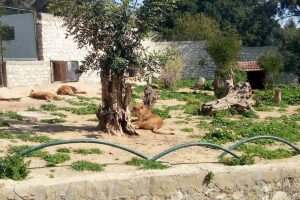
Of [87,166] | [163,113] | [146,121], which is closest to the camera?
[87,166]

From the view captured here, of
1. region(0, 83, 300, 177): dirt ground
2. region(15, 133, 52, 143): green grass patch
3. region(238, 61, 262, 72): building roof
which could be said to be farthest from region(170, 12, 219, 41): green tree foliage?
region(15, 133, 52, 143): green grass patch

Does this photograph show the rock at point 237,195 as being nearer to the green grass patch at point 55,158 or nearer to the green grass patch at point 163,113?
the green grass patch at point 55,158

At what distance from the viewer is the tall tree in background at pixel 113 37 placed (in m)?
9.11

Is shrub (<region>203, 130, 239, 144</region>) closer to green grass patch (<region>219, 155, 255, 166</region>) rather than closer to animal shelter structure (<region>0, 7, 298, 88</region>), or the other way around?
green grass patch (<region>219, 155, 255, 166</region>)

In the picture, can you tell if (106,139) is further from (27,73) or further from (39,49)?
(39,49)

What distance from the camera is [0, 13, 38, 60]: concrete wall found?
18.3 meters

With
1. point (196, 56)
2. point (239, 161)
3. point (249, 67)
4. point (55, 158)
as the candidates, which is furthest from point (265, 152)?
point (196, 56)

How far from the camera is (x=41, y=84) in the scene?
1770 cm

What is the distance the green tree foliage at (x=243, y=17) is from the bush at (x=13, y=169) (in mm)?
32724

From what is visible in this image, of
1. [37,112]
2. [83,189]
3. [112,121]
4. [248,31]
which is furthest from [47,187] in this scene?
[248,31]

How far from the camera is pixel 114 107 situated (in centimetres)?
934

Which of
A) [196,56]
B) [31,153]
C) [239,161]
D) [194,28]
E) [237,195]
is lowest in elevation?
[237,195]

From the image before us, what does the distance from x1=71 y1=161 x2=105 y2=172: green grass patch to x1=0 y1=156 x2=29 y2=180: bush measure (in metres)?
0.89

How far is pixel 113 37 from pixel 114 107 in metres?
1.42
